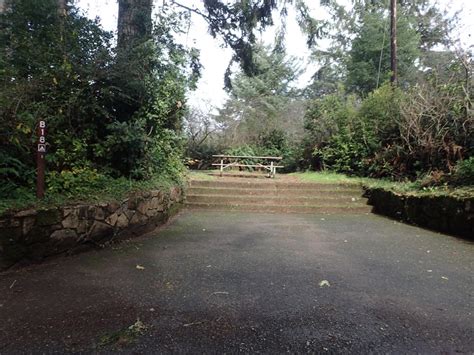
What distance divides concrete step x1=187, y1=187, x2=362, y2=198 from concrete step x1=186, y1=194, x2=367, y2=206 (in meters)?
0.23

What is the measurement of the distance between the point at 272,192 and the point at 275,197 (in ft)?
1.07

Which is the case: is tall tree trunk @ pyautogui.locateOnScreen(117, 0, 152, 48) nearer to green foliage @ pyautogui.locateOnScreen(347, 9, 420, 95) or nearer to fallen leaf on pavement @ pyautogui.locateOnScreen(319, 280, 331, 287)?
fallen leaf on pavement @ pyautogui.locateOnScreen(319, 280, 331, 287)

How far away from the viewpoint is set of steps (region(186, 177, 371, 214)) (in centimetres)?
728

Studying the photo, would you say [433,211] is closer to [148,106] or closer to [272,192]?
[272,192]

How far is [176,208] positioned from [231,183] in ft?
7.05

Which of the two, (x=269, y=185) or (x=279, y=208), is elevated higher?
(x=269, y=185)

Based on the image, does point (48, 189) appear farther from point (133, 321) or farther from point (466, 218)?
point (466, 218)

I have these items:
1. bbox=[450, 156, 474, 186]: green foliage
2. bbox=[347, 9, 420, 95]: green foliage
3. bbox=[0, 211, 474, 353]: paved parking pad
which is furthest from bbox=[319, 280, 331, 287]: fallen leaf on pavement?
bbox=[347, 9, 420, 95]: green foliage

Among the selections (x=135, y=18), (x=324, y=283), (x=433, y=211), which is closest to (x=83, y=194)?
(x=324, y=283)

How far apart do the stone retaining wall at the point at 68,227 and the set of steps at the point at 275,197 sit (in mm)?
2578

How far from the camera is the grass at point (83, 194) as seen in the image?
125 inches

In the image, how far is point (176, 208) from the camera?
647 cm

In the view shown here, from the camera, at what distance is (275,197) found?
304 inches

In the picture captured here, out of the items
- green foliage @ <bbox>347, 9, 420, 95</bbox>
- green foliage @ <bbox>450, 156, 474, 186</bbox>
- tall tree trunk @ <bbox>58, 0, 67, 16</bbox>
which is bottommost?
green foliage @ <bbox>450, 156, 474, 186</bbox>
